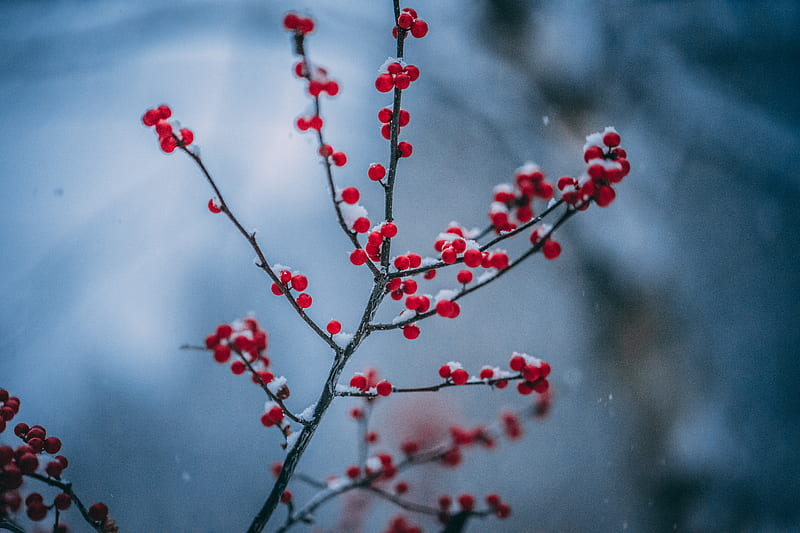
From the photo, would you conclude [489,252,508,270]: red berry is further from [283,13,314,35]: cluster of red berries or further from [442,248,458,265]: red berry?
[283,13,314,35]: cluster of red berries

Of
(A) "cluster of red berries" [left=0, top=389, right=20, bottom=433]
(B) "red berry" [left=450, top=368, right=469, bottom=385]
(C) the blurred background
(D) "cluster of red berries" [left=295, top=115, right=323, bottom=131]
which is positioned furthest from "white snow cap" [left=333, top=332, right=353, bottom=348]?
(C) the blurred background

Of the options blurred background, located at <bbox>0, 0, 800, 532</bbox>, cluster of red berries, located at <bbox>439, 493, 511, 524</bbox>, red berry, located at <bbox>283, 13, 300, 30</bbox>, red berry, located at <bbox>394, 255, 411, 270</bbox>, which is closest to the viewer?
red berry, located at <bbox>283, 13, 300, 30</bbox>

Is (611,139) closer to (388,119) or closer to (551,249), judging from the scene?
(551,249)

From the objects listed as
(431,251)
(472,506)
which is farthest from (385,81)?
(431,251)

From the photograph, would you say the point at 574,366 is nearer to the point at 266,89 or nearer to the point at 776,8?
the point at 776,8

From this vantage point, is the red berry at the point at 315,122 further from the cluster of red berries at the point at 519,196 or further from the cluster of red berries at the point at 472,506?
the cluster of red berries at the point at 472,506

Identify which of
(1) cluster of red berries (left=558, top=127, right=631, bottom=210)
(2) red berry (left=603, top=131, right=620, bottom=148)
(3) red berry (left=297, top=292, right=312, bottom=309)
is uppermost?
(2) red berry (left=603, top=131, right=620, bottom=148)
